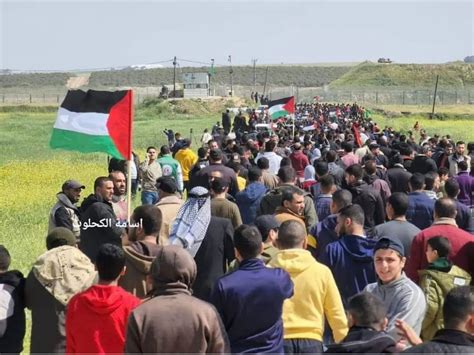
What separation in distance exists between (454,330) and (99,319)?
→ 2211 millimetres

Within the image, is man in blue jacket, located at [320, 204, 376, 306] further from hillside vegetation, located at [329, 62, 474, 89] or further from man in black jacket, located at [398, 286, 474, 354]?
hillside vegetation, located at [329, 62, 474, 89]

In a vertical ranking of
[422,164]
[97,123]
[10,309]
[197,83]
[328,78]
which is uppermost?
[97,123]

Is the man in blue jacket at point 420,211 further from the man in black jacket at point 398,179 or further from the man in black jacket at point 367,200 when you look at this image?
the man in black jacket at point 398,179

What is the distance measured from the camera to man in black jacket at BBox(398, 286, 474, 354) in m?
4.37

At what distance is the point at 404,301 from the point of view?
219 inches

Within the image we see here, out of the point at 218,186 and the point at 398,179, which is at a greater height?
the point at 218,186

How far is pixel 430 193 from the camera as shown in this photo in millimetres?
9906

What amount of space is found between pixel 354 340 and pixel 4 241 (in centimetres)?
1157

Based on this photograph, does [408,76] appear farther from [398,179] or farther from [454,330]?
[454,330]

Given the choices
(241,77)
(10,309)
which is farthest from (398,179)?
(241,77)

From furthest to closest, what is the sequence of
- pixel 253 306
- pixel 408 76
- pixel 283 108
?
pixel 408 76
pixel 283 108
pixel 253 306

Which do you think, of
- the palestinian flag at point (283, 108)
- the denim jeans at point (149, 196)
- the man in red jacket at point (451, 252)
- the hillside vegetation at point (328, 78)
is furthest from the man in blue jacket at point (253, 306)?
the hillside vegetation at point (328, 78)

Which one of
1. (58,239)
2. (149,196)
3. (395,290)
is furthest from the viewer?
(149,196)

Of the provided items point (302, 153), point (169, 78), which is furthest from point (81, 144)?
point (169, 78)
